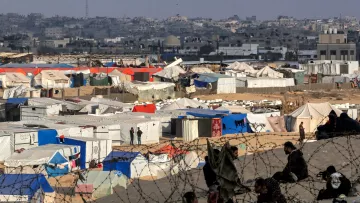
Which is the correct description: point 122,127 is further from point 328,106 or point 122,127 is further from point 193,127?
point 328,106

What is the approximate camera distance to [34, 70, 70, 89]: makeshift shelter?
35594mm

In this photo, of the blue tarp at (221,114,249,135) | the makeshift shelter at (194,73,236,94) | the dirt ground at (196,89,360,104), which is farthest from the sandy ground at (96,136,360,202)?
the makeshift shelter at (194,73,236,94)

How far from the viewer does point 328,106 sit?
22609mm

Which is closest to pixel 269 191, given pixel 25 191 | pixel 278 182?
pixel 278 182

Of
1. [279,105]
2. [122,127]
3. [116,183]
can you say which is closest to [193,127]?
[122,127]

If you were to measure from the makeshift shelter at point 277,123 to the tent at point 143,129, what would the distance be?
3.43 m

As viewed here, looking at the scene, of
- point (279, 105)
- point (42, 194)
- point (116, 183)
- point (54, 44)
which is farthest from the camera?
point (54, 44)

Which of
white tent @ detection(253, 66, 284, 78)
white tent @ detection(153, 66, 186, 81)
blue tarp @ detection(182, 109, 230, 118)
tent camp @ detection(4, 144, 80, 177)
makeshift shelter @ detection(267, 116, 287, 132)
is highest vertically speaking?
white tent @ detection(153, 66, 186, 81)

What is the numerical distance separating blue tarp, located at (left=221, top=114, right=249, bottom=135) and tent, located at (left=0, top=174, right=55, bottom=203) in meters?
11.4

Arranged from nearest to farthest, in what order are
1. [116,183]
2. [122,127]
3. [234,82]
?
[116,183] → [122,127] → [234,82]

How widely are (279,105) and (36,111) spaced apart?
744 centimetres

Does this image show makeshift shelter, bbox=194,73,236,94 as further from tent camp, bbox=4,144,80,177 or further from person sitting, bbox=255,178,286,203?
person sitting, bbox=255,178,286,203

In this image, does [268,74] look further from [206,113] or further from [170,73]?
[206,113]

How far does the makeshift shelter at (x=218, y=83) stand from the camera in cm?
3631
